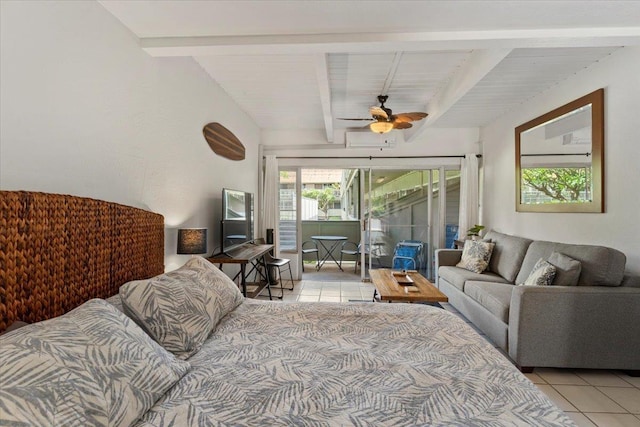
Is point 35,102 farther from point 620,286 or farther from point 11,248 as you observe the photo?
point 620,286

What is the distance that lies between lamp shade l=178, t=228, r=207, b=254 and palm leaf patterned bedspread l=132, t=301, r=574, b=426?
100 cm

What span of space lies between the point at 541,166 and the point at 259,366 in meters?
3.77

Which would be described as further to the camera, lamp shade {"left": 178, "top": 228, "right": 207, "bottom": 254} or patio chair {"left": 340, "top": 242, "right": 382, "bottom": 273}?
patio chair {"left": 340, "top": 242, "right": 382, "bottom": 273}

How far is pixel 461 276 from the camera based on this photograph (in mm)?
3604

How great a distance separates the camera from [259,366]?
1241mm

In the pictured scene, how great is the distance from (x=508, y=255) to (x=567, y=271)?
110cm

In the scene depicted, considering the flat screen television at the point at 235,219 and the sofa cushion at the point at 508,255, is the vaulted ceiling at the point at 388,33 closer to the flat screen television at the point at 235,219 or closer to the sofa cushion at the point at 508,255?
the flat screen television at the point at 235,219

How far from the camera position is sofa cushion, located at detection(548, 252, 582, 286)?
250 cm

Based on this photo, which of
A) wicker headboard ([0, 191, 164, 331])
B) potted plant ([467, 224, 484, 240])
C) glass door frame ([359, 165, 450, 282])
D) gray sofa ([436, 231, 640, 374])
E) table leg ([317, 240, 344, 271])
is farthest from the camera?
table leg ([317, 240, 344, 271])

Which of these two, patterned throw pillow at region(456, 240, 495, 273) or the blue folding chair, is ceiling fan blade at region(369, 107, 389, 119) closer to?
patterned throw pillow at region(456, 240, 495, 273)

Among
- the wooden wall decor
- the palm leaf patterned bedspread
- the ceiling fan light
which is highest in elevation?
the ceiling fan light

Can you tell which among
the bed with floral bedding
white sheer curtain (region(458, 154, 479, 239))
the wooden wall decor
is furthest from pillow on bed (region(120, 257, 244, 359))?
white sheer curtain (region(458, 154, 479, 239))

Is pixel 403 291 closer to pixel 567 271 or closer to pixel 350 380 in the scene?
pixel 567 271

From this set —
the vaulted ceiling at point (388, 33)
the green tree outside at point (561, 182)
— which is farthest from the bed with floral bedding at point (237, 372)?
the green tree outside at point (561, 182)
